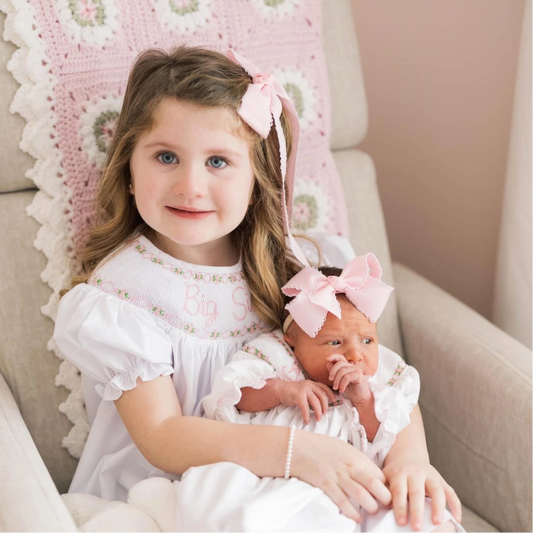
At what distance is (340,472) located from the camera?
3.18ft

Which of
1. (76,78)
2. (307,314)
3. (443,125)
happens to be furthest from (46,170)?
(443,125)

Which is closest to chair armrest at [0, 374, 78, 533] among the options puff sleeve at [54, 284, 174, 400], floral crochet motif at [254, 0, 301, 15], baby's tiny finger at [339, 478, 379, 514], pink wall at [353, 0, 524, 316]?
puff sleeve at [54, 284, 174, 400]

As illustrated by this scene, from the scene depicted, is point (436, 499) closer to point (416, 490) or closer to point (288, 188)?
point (416, 490)

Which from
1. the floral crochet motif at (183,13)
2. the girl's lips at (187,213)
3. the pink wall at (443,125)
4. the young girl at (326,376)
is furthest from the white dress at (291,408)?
the pink wall at (443,125)

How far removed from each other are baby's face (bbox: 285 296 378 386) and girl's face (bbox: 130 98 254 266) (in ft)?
0.70

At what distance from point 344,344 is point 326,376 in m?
0.06

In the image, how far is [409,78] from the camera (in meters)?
1.74

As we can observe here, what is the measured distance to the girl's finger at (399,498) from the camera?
0.93 meters

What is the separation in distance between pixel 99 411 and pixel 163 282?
245 millimetres

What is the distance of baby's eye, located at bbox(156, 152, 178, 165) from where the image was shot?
1.07 metres

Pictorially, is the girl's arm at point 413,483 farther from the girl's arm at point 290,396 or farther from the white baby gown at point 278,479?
the girl's arm at point 290,396

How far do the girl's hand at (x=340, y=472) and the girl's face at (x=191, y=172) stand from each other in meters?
0.33

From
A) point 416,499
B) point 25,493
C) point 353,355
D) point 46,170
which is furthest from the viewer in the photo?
point 46,170

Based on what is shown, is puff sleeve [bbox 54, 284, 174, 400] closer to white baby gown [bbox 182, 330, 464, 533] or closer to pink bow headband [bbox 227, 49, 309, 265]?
white baby gown [bbox 182, 330, 464, 533]
